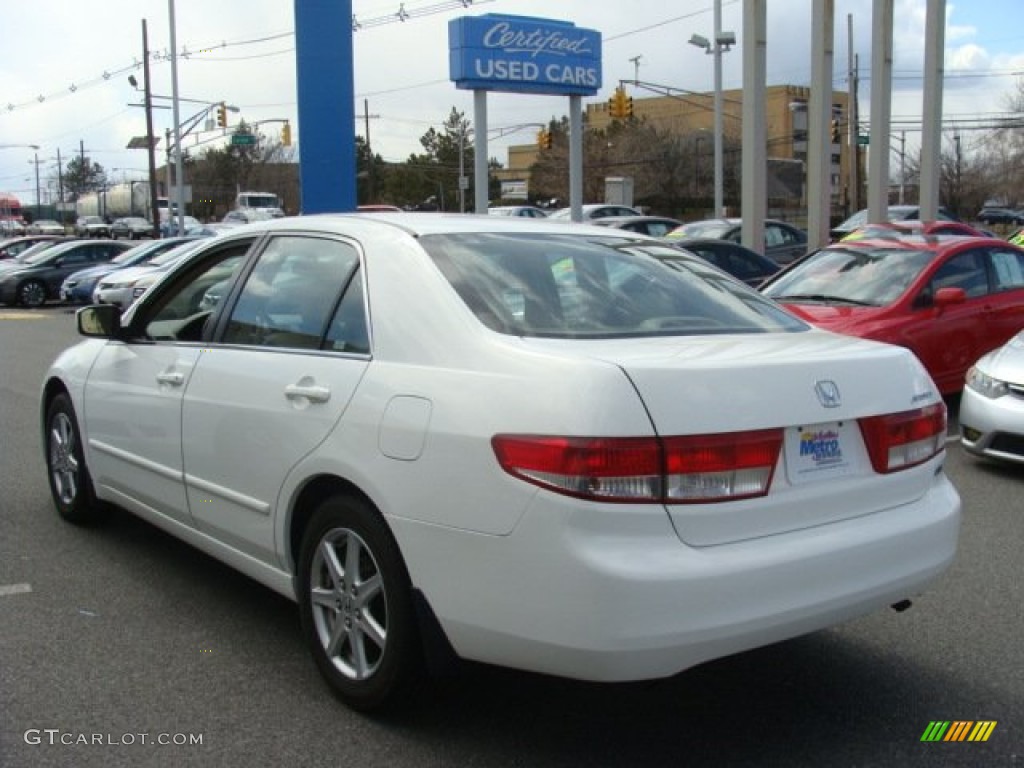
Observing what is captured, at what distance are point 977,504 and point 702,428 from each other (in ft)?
13.5

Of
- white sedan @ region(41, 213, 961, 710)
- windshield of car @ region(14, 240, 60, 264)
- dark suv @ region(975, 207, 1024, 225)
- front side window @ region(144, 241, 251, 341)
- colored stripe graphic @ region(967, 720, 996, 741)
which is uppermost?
dark suv @ region(975, 207, 1024, 225)

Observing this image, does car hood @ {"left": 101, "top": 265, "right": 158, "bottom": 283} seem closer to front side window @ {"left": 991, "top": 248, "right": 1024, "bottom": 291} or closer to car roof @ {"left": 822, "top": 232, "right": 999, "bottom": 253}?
car roof @ {"left": 822, "top": 232, "right": 999, "bottom": 253}

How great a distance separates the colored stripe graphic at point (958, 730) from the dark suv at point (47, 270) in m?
24.9

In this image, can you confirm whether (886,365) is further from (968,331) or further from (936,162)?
(936,162)

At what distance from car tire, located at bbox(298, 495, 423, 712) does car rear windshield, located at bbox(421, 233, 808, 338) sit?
79 cm

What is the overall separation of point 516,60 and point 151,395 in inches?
662

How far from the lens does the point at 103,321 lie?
4980mm

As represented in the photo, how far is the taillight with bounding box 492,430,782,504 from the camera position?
2740 millimetres

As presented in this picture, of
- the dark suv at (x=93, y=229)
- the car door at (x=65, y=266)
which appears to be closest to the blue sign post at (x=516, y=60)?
the car door at (x=65, y=266)

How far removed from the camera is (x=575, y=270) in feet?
12.5

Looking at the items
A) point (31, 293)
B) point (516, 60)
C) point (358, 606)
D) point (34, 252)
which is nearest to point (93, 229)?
point (34, 252)

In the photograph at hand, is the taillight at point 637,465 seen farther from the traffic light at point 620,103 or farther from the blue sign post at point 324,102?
the traffic light at point 620,103

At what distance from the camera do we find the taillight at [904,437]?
3215mm

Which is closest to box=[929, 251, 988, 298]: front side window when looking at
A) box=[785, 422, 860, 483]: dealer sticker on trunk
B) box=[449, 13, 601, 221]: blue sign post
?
box=[785, 422, 860, 483]: dealer sticker on trunk
